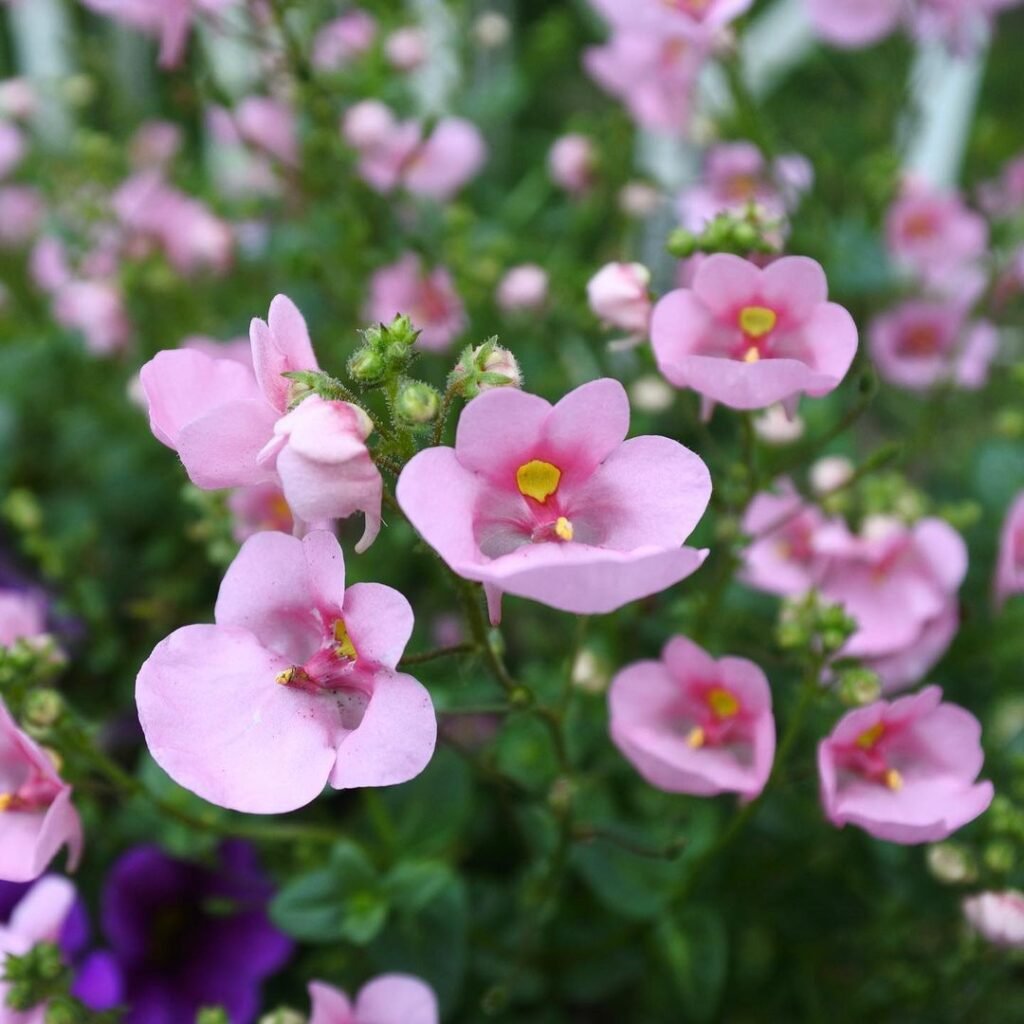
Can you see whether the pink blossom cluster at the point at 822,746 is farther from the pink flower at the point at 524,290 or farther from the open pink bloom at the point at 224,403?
the pink flower at the point at 524,290

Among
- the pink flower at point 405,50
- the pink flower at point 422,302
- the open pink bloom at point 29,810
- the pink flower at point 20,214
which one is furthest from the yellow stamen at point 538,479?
the pink flower at point 20,214

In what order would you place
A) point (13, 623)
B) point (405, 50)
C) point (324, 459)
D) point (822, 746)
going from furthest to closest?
1. point (405, 50)
2. point (13, 623)
3. point (822, 746)
4. point (324, 459)

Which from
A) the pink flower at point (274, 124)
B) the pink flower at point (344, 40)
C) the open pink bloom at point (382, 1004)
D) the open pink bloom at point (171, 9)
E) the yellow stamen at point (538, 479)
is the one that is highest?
the open pink bloom at point (171, 9)

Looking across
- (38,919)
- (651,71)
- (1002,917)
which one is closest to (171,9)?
(651,71)

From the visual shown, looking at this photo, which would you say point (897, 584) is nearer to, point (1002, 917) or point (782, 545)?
point (782, 545)

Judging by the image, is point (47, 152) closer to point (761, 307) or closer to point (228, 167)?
point (228, 167)

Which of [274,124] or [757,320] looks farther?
[274,124]

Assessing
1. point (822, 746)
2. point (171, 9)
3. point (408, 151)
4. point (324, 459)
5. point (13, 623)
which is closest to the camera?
point (324, 459)
